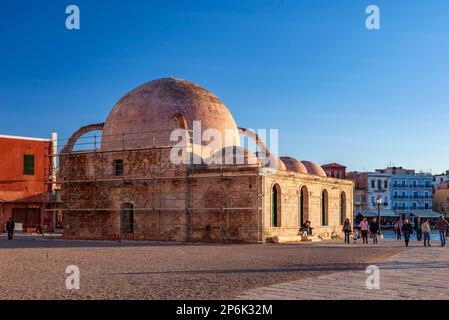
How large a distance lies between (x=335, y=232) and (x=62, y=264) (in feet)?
65.9

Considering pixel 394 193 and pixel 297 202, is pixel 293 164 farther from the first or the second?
pixel 394 193

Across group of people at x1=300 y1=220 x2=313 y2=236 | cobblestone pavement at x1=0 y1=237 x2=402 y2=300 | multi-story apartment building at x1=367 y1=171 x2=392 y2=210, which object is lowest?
cobblestone pavement at x1=0 y1=237 x2=402 y2=300

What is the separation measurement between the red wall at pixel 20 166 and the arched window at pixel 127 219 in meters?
10.1

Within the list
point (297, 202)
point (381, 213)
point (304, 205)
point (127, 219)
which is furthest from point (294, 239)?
point (381, 213)

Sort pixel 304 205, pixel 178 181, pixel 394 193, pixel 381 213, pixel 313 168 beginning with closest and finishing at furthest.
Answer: pixel 178 181, pixel 304 205, pixel 313 168, pixel 381 213, pixel 394 193

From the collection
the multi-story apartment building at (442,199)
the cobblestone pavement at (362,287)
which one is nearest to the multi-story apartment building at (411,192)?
the multi-story apartment building at (442,199)

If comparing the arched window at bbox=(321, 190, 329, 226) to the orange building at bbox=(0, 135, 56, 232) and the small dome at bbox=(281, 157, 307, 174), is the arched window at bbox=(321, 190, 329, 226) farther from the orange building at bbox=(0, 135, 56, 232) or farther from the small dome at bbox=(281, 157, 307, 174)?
the orange building at bbox=(0, 135, 56, 232)

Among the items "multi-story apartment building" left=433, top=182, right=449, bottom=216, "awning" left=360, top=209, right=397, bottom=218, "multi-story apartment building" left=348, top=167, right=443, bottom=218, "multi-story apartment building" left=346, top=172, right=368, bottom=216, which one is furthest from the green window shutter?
"multi-story apartment building" left=433, top=182, right=449, bottom=216

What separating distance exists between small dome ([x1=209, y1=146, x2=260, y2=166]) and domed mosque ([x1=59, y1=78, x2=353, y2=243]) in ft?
0.15

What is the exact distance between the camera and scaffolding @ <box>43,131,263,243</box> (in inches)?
950

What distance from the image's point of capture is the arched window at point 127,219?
2658cm

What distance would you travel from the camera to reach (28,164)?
36.3 metres

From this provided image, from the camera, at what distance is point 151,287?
975 cm

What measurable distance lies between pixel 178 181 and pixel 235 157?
262 centimetres
